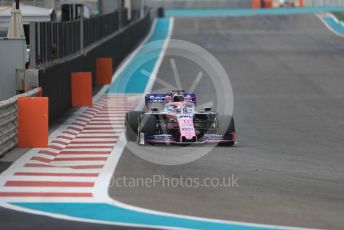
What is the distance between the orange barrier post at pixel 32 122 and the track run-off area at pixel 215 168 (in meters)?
0.39

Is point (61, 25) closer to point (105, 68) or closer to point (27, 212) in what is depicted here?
point (105, 68)

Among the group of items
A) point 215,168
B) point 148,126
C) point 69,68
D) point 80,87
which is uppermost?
point 69,68

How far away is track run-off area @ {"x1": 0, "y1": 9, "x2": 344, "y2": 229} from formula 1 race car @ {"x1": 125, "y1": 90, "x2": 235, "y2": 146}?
431 mm

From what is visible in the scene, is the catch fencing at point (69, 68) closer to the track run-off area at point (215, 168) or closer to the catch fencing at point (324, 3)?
the track run-off area at point (215, 168)

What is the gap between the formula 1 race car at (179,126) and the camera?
1543cm

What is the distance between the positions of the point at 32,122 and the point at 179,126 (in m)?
2.54

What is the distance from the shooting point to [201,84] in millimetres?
29922

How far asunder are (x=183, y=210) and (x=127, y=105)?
1376 cm

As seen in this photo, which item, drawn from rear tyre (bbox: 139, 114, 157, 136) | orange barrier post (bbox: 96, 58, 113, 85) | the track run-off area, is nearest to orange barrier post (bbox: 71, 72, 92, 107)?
the track run-off area

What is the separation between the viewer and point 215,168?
521 inches

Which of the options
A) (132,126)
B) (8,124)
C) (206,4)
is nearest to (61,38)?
(132,126)

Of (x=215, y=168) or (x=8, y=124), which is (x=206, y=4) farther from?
(x=215, y=168)

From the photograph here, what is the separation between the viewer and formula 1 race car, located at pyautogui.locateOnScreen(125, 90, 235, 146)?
15.4m

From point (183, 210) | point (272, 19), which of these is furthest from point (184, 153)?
point (272, 19)
